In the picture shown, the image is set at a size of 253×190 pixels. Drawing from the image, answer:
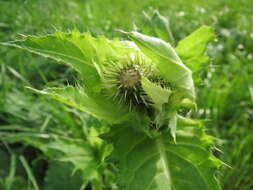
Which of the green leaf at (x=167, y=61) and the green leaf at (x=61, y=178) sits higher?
the green leaf at (x=167, y=61)

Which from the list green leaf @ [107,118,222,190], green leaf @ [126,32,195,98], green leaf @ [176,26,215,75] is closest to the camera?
green leaf @ [126,32,195,98]

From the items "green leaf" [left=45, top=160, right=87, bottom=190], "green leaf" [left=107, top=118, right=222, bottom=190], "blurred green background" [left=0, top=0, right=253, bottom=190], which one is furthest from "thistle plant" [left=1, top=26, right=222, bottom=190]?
"green leaf" [left=45, top=160, right=87, bottom=190]

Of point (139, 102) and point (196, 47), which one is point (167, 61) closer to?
point (139, 102)

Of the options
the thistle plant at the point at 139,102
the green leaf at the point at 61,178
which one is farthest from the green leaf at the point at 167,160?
the green leaf at the point at 61,178

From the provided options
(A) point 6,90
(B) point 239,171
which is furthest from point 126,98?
(A) point 6,90

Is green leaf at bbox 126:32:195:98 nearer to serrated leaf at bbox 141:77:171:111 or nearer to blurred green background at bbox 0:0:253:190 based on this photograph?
serrated leaf at bbox 141:77:171:111

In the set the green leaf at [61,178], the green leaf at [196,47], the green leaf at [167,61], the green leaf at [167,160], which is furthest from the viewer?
the green leaf at [61,178]

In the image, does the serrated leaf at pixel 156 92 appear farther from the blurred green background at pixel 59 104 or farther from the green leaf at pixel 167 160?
the blurred green background at pixel 59 104
